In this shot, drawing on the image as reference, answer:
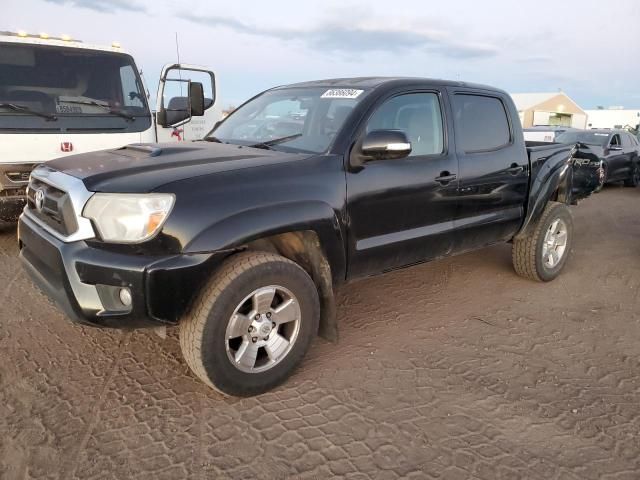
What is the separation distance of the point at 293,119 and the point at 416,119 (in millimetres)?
918

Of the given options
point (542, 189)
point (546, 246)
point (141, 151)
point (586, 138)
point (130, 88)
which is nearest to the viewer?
point (141, 151)

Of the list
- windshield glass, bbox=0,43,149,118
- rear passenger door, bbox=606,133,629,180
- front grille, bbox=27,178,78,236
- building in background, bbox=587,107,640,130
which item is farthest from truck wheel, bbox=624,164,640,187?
building in background, bbox=587,107,640,130

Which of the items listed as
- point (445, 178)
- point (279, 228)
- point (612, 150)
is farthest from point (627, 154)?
point (279, 228)

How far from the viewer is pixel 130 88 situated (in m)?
5.96

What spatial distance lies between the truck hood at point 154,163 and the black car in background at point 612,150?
10.5 metres

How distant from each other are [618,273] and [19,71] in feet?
22.7

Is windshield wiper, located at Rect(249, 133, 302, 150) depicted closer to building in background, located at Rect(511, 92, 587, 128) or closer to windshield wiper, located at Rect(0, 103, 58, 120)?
windshield wiper, located at Rect(0, 103, 58, 120)

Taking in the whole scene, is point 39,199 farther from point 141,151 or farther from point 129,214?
point 129,214

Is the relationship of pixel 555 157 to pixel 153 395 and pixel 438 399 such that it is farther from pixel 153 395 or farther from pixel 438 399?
pixel 153 395

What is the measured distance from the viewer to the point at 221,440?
2.47m

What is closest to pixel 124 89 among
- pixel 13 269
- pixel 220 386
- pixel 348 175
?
pixel 13 269

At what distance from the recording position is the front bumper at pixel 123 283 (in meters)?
2.40

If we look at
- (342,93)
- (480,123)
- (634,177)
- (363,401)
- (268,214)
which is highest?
(342,93)

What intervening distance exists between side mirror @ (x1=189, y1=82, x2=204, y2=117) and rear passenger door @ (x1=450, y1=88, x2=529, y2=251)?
3020 millimetres
